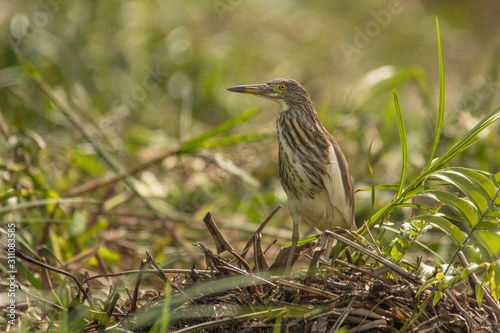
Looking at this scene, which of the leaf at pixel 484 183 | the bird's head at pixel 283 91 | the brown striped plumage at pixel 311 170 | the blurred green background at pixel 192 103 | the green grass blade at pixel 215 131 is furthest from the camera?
the blurred green background at pixel 192 103

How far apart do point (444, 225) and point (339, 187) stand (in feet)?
3.05

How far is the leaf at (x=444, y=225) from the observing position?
2.45 meters

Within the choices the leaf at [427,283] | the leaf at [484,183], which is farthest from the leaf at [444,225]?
the leaf at [427,283]

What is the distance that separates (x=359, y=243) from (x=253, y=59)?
6.08 metres

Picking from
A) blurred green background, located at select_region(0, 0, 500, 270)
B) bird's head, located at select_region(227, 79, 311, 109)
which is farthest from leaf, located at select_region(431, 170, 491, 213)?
blurred green background, located at select_region(0, 0, 500, 270)

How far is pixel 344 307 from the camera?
2.35 meters

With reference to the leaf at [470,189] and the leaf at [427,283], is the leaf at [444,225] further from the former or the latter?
the leaf at [427,283]

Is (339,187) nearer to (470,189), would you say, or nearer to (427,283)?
(470,189)

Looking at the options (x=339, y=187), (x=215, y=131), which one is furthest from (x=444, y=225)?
(x=215, y=131)

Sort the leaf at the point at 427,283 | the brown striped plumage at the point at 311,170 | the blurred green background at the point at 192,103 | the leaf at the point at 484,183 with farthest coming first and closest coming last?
the blurred green background at the point at 192,103 < the brown striped plumage at the point at 311,170 < the leaf at the point at 484,183 < the leaf at the point at 427,283

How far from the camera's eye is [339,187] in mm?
3348

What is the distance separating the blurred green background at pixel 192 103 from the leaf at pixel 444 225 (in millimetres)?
1531

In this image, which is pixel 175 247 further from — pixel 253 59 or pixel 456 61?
pixel 456 61

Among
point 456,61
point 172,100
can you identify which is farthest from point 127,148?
point 456,61
